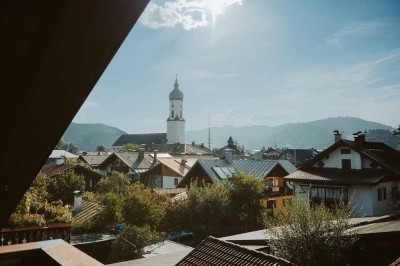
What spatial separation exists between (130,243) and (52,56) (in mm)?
16618

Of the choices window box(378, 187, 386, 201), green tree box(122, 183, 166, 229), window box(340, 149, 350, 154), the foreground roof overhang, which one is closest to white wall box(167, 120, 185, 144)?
window box(340, 149, 350, 154)

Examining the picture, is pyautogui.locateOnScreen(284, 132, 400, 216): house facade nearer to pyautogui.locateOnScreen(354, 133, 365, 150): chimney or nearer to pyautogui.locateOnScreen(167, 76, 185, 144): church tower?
pyautogui.locateOnScreen(354, 133, 365, 150): chimney

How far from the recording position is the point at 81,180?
34.0 meters

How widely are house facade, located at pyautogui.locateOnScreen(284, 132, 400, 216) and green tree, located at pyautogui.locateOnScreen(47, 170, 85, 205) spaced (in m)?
22.1

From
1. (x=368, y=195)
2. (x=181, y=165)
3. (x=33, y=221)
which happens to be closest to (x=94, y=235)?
(x=33, y=221)

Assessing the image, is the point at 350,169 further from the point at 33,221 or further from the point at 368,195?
the point at 33,221

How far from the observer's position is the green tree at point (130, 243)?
15.9m

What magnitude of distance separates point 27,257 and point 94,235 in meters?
16.0

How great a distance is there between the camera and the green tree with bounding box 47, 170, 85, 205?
3191 cm

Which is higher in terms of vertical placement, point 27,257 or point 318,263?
point 27,257

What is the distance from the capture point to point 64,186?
32656mm

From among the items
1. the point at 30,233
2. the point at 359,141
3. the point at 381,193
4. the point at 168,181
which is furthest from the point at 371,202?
the point at 168,181

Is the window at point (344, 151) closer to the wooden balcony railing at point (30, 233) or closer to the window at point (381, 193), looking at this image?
the window at point (381, 193)

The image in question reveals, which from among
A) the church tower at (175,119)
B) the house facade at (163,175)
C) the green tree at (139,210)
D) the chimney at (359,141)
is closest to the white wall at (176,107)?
the church tower at (175,119)
